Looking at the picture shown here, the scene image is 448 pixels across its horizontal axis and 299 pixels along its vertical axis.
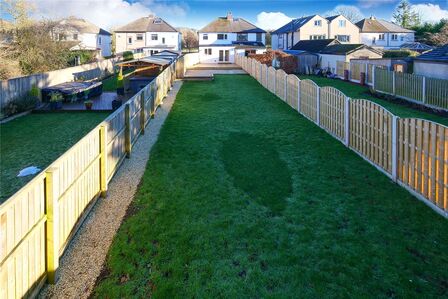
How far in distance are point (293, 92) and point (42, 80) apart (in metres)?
14.8

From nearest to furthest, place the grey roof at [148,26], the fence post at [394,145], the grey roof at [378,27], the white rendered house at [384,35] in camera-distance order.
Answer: the fence post at [394,145] < the white rendered house at [384,35] < the grey roof at [378,27] < the grey roof at [148,26]

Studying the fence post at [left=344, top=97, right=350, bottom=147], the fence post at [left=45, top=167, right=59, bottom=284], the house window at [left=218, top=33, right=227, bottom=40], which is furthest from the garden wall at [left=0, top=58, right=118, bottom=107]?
the house window at [left=218, top=33, right=227, bottom=40]

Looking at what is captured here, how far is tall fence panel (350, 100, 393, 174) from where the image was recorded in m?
8.89

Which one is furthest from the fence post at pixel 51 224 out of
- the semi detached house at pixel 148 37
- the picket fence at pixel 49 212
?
the semi detached house at pixel 148 37

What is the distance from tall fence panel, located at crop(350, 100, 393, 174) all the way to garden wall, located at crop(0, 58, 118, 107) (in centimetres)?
1581

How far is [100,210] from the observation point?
7.60 m

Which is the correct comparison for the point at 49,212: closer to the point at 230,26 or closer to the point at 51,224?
the point at 51,224

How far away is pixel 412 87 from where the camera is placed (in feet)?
68.9

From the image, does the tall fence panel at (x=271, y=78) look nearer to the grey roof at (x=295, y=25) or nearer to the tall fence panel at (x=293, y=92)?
the tall fence panel at (x=293, y=92)

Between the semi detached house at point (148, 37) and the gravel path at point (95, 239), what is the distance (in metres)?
66.5

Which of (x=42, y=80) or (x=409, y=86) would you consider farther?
(x=42, y=80)

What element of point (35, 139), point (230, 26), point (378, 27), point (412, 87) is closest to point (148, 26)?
point (230, 26)

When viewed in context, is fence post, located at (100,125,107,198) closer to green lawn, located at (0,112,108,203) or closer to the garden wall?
green lawn, located at (0,112,108,203)

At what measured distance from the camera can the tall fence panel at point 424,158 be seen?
271 inches
